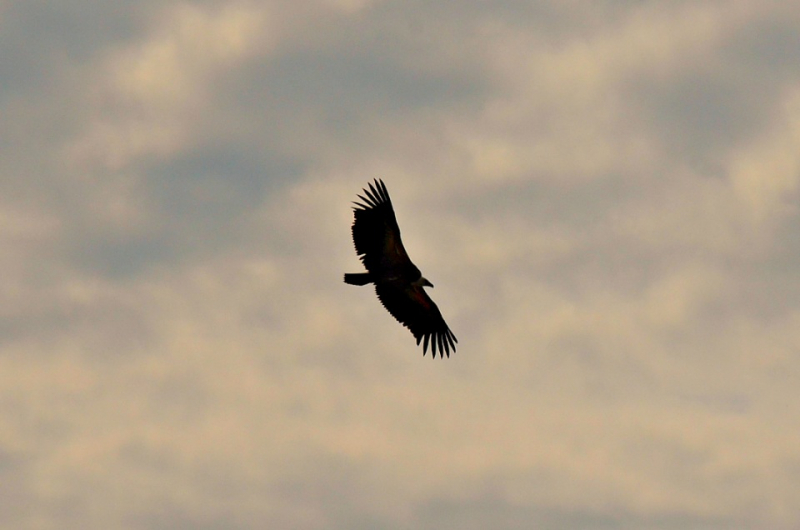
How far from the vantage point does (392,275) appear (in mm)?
68875

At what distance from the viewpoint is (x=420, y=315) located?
7131 centimetres

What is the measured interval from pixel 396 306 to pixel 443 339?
2.66 metres

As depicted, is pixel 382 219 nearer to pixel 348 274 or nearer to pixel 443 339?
pixel 348 274

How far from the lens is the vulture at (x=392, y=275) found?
67188 mm

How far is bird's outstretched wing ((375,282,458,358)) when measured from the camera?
7062 cm

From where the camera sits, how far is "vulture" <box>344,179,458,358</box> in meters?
67.2

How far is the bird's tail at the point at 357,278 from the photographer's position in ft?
221

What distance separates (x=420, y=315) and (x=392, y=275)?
3.30 meters

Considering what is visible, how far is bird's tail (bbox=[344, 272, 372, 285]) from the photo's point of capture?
221ft

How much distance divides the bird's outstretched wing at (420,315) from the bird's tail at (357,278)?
92.4 inches

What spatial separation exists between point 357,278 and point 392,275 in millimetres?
1954

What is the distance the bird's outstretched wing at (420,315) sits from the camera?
7062 cm

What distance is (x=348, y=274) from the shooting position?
222ft

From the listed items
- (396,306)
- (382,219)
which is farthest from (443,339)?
(382,219)
